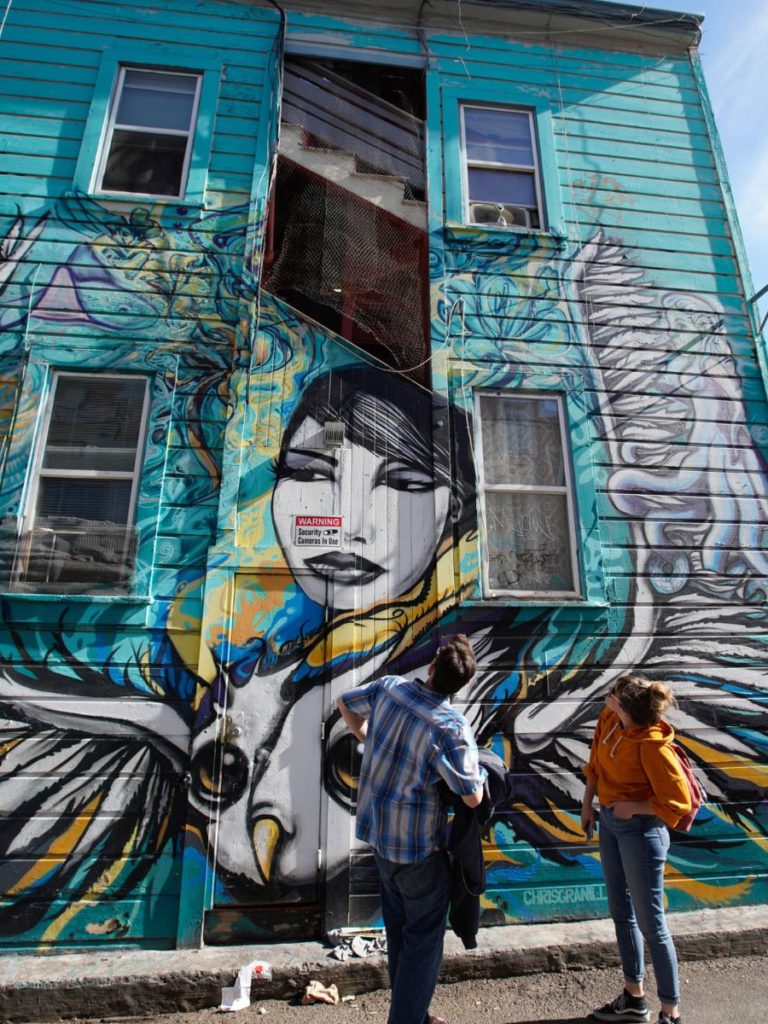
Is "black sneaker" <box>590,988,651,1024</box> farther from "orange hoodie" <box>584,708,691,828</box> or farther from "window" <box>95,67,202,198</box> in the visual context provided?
"window" <box>95,67,202,198</box>

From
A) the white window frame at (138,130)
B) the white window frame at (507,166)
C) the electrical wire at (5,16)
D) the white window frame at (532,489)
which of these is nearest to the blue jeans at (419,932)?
the white window frame at (532,489)

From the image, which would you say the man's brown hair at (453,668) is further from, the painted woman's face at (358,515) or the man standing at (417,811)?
the painted woman's face at (358,515)

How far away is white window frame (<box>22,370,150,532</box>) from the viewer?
4756mm

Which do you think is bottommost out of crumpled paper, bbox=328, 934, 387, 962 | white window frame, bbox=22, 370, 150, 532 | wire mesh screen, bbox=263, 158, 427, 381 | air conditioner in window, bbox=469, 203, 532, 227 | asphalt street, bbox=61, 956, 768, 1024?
asphalt street, bbox=61, 956, 768, 1024

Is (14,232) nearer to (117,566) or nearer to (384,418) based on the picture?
(117,566)

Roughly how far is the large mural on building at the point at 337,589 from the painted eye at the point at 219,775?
0.06 feet

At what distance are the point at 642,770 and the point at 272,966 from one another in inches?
98.6

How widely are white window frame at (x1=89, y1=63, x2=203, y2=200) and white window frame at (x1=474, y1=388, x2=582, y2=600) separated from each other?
345cm

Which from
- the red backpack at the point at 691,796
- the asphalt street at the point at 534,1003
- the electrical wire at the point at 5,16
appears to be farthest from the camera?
the electrical wire at the point at 5,16

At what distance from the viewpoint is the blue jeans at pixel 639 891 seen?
3.09 metres

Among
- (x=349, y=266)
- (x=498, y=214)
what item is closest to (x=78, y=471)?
(x=349, y=266)

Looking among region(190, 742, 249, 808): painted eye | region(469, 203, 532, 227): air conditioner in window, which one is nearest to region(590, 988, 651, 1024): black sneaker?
region(190, 742, 249, 808): painted eye

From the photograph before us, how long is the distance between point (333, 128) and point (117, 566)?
480cm

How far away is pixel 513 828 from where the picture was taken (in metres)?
4.46
